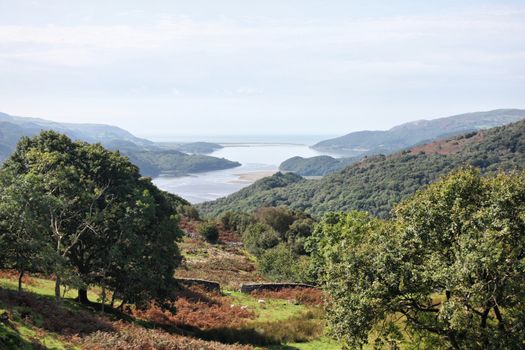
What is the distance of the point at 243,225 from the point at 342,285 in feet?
236

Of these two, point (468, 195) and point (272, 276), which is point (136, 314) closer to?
point (468, 195)

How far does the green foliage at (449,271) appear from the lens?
14555mm

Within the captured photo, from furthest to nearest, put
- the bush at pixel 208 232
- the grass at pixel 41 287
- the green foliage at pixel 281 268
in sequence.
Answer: the bush at pixel 208 232 → the green foliage at pixel 281 268 → the grass at pixel 41 287

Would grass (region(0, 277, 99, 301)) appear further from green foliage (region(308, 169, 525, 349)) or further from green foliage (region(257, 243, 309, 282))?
green foliage (region(257, 243, 309, 282))

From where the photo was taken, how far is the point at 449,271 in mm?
14820

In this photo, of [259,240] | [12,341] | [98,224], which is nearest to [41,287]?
[98,224]

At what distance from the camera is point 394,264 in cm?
1650

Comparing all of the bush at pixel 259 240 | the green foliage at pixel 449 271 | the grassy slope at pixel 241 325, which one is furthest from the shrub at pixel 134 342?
the bush at pixel 259 240

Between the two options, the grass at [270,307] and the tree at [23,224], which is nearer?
the tree at [23,224]

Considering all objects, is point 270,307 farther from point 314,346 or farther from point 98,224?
point 98,224

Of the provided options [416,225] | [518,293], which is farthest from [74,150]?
[518,293]

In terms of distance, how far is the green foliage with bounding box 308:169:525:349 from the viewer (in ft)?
47.8

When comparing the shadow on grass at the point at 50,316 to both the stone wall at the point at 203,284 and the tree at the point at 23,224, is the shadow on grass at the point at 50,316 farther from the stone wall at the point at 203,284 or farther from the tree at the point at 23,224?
the stone wall at the point at 203,284

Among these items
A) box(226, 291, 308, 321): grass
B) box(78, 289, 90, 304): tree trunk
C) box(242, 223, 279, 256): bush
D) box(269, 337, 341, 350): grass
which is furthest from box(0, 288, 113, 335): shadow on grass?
box(242, 223, 279, 256): bush
